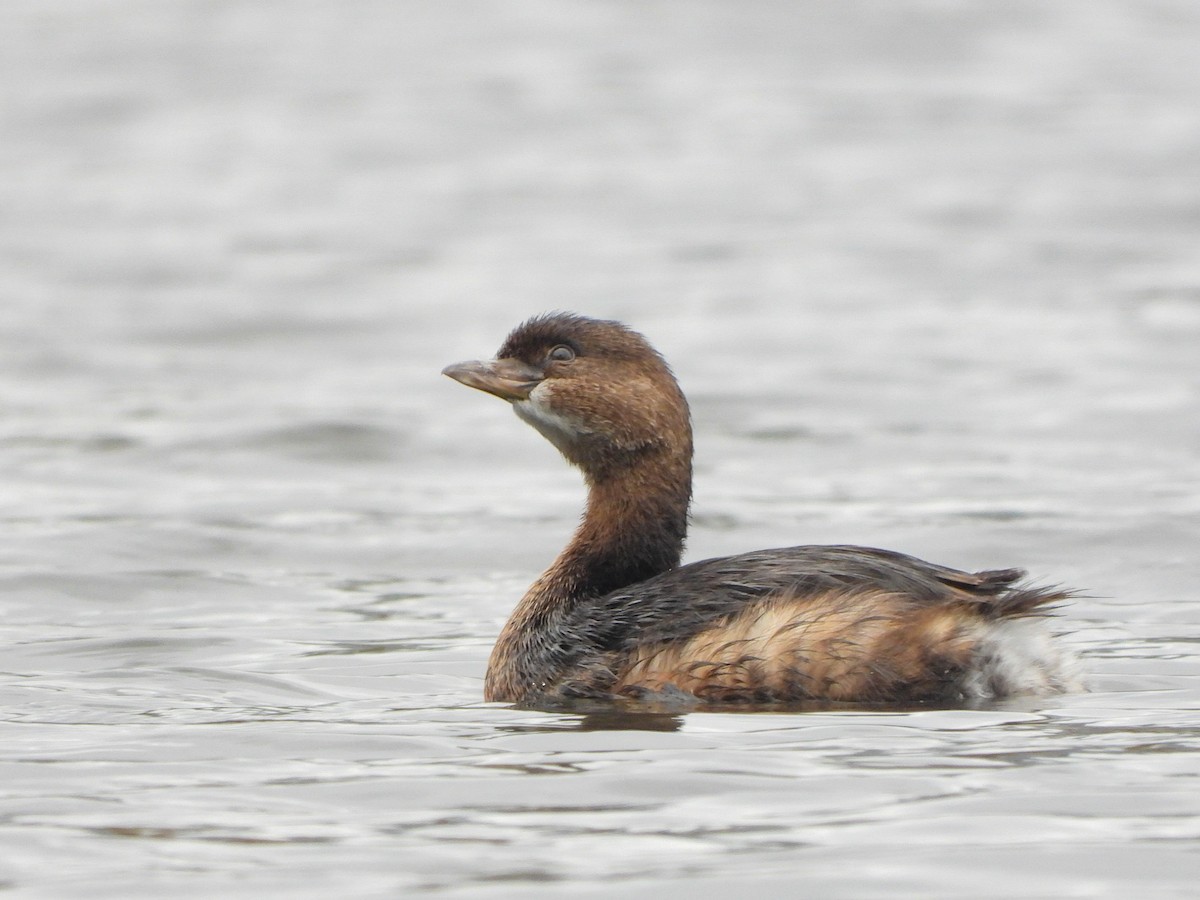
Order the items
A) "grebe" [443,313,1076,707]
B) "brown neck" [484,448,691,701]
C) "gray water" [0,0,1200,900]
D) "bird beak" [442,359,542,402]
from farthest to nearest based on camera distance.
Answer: "bird beak" [442,359,542,402]
"brown neck" [484,448,691,701]
"grebe" [443,313,1076,707]
"gray water" [0,0,1200,900]

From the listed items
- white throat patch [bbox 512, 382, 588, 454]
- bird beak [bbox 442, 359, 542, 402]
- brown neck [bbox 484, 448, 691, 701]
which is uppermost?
bird beak [bbox 442, 359, 542, 402]

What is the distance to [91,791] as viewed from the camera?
5.93 m

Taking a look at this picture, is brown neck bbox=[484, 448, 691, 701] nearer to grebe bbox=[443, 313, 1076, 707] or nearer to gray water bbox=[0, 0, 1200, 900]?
grebe bbox=[443, 313, 1076, 707]

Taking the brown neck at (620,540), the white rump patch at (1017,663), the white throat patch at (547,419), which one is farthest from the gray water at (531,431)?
the white throat patch at (547,419)

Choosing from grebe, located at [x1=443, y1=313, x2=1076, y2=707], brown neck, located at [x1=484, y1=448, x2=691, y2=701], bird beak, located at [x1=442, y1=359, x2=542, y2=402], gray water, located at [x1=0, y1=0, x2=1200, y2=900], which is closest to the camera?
gray water, located at [x1=0, y1=0, x2=1200, y2=900]

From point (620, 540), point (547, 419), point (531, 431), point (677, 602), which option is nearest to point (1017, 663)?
point (677, 602)

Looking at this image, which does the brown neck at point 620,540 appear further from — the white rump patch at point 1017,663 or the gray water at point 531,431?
the white rump patch at point 1017,663

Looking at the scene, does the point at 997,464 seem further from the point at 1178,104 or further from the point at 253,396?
the point at 1178,104

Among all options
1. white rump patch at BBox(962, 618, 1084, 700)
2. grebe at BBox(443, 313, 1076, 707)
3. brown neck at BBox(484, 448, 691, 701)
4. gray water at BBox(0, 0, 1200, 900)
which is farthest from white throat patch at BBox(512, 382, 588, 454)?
white rump patch at BBox(962, 618, 1084, 700)

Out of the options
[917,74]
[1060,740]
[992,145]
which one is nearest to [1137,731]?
[1060,740]

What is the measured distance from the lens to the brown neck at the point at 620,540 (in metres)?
7.64

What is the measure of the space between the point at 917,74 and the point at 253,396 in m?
14.1

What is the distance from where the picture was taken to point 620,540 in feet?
25.3

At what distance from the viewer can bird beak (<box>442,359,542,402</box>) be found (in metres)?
7.78
